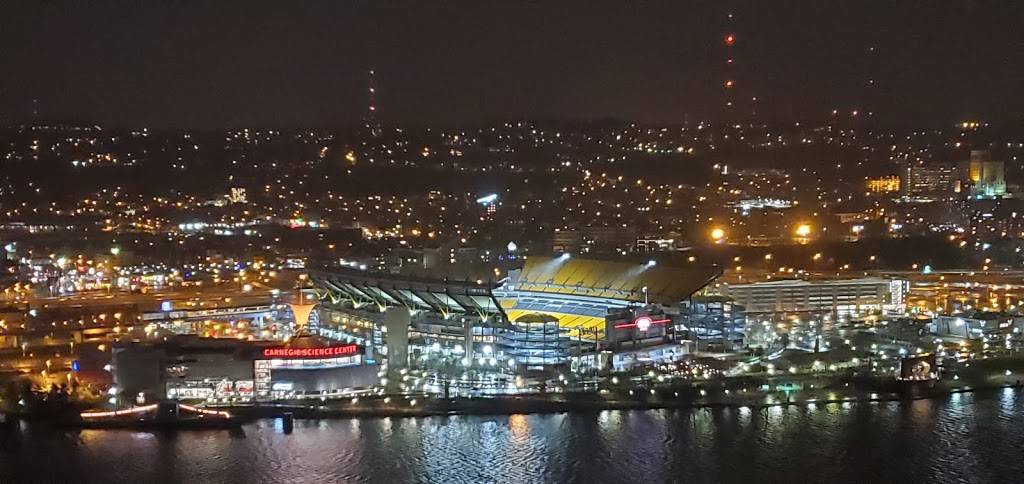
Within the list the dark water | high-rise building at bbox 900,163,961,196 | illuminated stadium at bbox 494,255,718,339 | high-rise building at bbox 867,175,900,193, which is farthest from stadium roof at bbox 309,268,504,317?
high-rise building at bbox 867,175,900,193

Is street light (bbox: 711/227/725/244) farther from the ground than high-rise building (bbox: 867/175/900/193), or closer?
closer

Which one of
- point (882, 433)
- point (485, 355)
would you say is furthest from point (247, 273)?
point (882, 433)

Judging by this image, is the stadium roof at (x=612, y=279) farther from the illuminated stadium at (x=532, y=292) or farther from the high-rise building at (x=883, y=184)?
the high-rise building at (x=883, y=184)

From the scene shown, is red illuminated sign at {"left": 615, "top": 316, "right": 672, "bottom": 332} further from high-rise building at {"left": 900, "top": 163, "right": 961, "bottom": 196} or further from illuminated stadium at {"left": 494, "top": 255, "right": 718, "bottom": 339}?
high-rise building at {"left": 900, "top": 163, "right": 961, "bottom": 196}

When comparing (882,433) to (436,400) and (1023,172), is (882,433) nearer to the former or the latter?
(436,400)

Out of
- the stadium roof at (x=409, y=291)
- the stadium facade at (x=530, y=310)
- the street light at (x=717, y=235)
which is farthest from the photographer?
the street light at (x=717, y=235)

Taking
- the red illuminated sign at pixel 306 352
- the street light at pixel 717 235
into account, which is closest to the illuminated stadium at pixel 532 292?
the red illuminated sign at pixel 306 352

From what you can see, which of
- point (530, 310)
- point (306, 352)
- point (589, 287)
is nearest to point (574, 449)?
point (306, 352)
